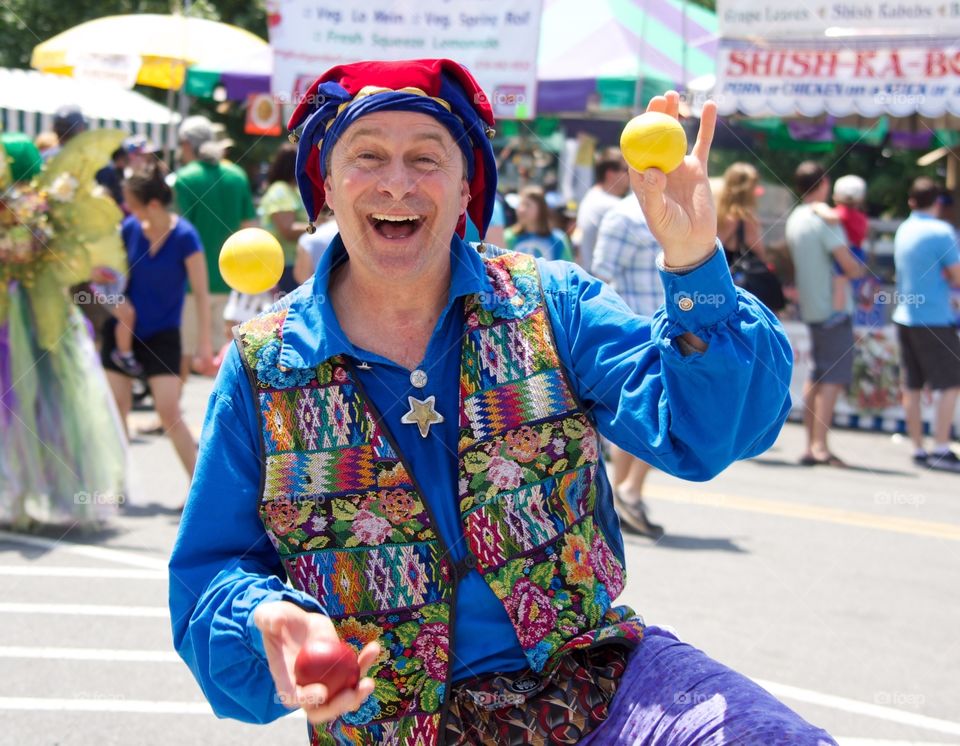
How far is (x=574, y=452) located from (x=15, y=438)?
5.14 m

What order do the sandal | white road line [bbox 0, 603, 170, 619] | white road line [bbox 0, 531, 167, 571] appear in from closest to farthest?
white road line [bbox 0, 603, 170, 619] < white road line [bbox 0, 531, 167, 571] < the sandal

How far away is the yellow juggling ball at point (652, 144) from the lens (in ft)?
6.96

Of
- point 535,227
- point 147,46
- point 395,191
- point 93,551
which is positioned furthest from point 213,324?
point 395,191

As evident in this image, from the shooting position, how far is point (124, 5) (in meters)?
24.9

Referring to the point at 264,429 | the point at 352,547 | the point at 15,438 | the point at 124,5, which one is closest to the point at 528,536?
the point at 352,547

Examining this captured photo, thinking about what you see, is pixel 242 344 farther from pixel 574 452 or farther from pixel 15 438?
pixel 15 438

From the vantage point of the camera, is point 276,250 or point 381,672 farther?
point 276,250

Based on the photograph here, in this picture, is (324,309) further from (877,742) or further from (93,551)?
(93,551)

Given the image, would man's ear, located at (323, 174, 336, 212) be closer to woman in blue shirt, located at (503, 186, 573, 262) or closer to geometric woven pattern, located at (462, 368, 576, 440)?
geometric woven pattern, located at (462, 368, 576, 440)

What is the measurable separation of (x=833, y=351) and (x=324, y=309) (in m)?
7.85

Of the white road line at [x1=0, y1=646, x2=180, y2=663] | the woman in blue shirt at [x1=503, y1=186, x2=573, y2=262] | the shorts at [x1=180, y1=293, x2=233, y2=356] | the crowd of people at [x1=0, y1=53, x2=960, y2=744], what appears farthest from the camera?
the shorts at [x1=180, y1=293, x2=233, y2=356]

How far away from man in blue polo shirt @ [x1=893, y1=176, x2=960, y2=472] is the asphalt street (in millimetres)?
1007

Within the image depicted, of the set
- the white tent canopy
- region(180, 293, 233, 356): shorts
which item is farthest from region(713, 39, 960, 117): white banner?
the white tent canopy

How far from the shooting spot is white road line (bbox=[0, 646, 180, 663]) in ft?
16.1
